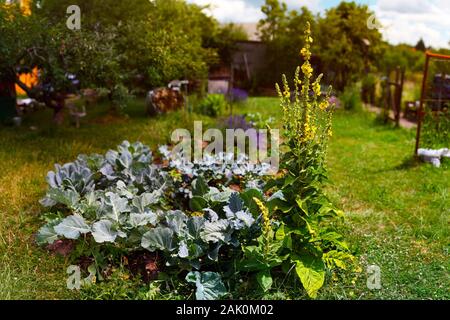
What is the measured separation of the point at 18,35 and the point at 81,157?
2.64 meters

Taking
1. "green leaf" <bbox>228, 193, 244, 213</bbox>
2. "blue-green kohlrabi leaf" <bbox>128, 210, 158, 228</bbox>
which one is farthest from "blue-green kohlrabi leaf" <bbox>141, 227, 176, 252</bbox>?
"green leaf" <bbox>228, 193, 244, 213</bbox>

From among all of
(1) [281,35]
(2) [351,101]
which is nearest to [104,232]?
(2) [351,101]

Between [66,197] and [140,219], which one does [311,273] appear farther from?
[66,197]

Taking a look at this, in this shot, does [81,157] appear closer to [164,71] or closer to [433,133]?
[164,71]

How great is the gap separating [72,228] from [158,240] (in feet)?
2.12

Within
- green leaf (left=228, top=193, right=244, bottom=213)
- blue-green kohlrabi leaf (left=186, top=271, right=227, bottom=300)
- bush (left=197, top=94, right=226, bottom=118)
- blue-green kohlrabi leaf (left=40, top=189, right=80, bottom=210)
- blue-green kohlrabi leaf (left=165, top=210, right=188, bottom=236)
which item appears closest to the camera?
blue-green kohlrabi leaf (left=186, top=271, right=227, bottom=300)

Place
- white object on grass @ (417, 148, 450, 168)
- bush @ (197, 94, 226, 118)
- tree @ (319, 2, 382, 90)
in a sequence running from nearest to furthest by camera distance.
A: white object on grass @ (417, 148, 450, 168), bush @ (197, 94, 226, 118), tree @ (319, 2, 382, 90)

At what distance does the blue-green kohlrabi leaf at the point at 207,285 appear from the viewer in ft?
10.1

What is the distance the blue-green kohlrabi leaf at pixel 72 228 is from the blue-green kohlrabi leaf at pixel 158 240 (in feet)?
1.47

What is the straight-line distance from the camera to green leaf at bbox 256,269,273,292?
10.3 feet

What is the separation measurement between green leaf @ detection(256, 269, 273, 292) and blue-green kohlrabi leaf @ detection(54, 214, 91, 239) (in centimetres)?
128

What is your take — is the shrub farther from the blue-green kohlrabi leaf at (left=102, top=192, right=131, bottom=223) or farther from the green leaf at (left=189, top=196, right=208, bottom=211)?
the green leaf at (left=189, top=196, right=208, bottom=211)

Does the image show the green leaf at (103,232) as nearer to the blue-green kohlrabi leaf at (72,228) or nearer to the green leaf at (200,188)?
the blue-green kohlrabi leaf at (72,228)

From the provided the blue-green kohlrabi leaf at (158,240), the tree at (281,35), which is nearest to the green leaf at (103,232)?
the blue-green kohlrabi leaf at (158,240)
